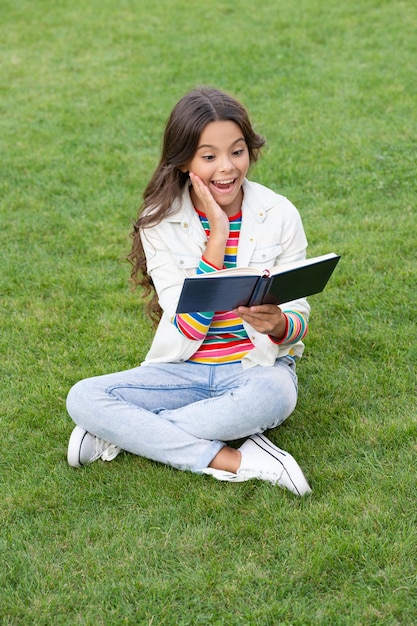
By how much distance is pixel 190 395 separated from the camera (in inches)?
148

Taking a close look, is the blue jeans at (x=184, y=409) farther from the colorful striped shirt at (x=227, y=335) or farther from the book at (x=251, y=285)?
the book at (x=251, y=285)

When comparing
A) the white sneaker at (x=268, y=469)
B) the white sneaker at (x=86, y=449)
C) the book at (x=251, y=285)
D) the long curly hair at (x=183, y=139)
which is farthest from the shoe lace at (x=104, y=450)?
the long curly hair at (x=183, y=139)

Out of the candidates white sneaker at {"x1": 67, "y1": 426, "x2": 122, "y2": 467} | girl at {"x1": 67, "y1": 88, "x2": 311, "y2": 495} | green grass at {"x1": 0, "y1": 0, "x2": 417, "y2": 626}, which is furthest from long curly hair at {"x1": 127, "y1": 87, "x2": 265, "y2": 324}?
green grass at {"x1": 0, "y1": 0, "x2": 417, "y2": 626}

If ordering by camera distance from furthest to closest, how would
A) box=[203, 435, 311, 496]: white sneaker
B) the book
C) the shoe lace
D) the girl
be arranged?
the shoe lace
the girl
box=[203, 435, 311, 496]: white sneaker
the book

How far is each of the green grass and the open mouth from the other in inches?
41.2

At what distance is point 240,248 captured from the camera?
372 cm

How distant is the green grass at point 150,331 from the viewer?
2.95 metres

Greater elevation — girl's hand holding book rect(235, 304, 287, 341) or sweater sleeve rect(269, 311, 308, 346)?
girl's hand holding book rect(235, 304, 287, 341)

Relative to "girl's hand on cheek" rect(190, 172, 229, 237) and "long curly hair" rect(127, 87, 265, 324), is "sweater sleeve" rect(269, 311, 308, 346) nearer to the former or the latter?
"girl's hand on cheek" rect(190, 172, 229, 237)

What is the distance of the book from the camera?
310cm

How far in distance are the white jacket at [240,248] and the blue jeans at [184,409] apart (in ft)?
0.39

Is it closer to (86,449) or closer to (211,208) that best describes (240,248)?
(211,208)

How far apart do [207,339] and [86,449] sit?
68cm

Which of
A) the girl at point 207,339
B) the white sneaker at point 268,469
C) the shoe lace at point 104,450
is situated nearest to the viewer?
the white sneaker at point 268,469
